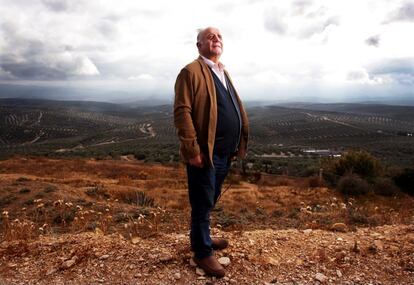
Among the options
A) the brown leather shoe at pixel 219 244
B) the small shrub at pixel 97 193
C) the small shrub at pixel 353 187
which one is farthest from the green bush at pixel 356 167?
the brown leather shoe at pixel 219 244

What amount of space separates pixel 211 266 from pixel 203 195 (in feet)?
2.19

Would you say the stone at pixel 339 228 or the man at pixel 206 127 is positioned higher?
the man at pixel 206 127

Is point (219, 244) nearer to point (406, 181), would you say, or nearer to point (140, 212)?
point (140, 212)

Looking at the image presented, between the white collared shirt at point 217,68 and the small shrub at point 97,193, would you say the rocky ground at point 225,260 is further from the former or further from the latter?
the small shrub at point 97,193

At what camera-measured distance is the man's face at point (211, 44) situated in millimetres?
3006

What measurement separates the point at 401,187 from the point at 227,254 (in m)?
17.5

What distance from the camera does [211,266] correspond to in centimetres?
315

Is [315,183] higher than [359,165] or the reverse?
the reverse

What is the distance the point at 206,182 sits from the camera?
3.02 meters

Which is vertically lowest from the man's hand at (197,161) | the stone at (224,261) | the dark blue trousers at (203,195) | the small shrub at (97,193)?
the small shrub at (97,193)

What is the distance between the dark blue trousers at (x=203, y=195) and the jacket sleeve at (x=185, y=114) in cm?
25

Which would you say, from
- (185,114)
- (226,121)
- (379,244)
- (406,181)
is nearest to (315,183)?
(406,181)

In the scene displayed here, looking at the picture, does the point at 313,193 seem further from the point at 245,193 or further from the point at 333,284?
the point at 333,284

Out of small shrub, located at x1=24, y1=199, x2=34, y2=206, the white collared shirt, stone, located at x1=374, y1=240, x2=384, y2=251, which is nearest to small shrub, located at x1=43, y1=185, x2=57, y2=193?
small shrub, located at x1=24, y1=199, x2=34, y2=206
